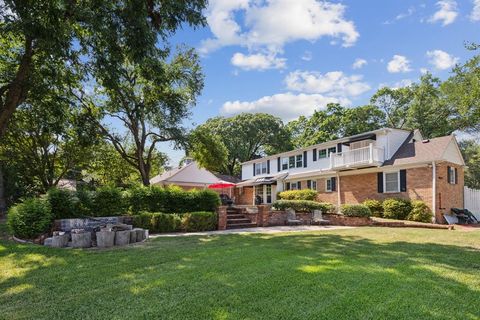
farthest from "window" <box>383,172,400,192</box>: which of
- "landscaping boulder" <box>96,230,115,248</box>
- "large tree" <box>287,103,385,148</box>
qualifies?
"landscaping boulder" <box>96,230,115,248</box>

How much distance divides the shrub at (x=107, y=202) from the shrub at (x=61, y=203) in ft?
2.55

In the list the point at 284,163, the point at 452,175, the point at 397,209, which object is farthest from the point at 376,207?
the point at 284,163

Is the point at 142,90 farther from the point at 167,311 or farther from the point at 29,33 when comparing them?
the point at 167,311

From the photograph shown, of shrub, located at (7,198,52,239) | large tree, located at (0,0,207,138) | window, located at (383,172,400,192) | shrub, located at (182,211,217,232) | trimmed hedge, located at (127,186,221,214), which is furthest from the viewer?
window, located at (383,172,400,192)

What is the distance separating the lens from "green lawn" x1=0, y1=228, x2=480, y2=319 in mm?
3665

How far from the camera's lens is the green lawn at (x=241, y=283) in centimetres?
366

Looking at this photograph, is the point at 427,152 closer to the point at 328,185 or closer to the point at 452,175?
the point at 452,175

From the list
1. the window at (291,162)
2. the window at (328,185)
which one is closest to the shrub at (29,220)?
the window at (328,185)

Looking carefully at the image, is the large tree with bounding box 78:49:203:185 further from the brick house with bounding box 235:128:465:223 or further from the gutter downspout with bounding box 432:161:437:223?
the gutter downspout with bounding box 432:161:437:223

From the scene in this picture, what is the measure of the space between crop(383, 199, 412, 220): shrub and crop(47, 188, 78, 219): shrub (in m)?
15.9

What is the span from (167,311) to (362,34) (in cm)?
1455

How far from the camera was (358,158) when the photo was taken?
20547mm

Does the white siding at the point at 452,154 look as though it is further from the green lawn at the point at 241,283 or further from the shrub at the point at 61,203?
the shrub at the point at 61,203

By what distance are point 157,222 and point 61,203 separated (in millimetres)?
3306
